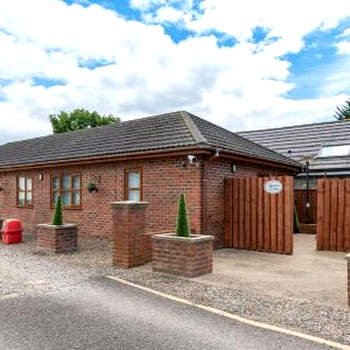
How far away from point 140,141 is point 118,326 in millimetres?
8483

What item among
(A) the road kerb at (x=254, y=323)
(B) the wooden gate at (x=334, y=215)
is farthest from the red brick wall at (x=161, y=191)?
(A) the road kerb at (x=254, y=323)

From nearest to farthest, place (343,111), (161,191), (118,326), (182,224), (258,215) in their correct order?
(118,326)
(182,224)
(258,215)
(161,191)
(343,111)

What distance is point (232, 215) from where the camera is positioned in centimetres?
1148

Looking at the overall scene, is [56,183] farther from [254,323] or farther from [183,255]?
[254,323]

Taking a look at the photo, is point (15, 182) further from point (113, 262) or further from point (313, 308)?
point (313, 308)

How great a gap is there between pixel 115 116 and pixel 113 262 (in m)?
40.7

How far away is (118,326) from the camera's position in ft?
16.4

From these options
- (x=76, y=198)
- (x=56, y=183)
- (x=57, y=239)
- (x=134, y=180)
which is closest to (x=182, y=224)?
(x=57, y=239)

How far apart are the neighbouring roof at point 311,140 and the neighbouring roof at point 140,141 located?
2.53 meters

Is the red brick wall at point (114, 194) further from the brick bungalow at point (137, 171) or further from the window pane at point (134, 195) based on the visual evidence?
the window pane at point (134, 195)

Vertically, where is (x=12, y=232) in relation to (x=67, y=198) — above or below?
below

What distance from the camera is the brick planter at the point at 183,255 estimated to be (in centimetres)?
757

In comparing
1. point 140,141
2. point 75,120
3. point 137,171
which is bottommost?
point 137,171

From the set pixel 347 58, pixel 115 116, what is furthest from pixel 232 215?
pixel 115 116
